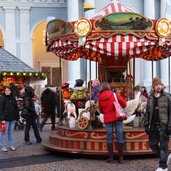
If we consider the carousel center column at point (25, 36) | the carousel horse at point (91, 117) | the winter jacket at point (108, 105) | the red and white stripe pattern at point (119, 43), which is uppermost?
the carousel center column at point (25, 36)

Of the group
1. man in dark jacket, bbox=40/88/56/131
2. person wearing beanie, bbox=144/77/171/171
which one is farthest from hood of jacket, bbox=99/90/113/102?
man in dark jacket, bbox=40/88/56/131

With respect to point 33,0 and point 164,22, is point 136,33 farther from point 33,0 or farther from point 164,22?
point 33,0

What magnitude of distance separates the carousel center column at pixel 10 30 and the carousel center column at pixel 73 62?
4.26 m

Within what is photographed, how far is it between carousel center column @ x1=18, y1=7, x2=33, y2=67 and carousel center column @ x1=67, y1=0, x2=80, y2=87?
367cm

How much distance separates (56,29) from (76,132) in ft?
8.55

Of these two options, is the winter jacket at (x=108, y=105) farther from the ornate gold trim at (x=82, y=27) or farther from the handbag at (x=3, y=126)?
the handbag at (x=3, y=126)

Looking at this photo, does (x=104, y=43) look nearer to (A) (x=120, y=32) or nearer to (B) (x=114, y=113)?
(A) (x=120, y=32)

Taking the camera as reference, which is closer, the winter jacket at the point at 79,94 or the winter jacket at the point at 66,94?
the winter jacket at the point at 79,94

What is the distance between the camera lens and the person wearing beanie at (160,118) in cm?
854

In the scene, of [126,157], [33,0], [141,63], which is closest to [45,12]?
[33,0]

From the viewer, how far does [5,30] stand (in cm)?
3100

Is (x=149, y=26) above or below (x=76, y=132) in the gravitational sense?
above

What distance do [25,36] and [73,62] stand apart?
4912mm

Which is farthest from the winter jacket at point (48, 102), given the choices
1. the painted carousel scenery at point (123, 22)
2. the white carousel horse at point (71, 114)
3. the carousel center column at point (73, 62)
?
the carousel center column at point (73, 62)
